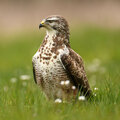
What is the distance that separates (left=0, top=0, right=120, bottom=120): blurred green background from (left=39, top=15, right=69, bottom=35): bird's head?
2.76 ft

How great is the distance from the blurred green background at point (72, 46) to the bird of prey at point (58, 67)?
0.24 meters

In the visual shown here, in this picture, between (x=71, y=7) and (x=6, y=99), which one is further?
(x=71, y=7)

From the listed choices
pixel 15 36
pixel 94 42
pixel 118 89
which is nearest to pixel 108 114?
pixel 118 89

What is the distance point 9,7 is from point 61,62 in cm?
1604

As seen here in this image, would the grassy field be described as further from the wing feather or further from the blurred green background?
the wing feather

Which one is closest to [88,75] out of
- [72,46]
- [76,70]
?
[72,46]

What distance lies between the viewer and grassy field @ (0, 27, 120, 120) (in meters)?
5.50

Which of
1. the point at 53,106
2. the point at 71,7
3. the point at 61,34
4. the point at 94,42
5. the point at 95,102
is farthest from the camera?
the point at 71,7

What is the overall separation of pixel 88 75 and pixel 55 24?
13.0 feet

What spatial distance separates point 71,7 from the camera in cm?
2147

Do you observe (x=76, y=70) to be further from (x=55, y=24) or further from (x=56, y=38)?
(x=55, y=24)

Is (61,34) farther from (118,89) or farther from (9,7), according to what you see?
(9,7)

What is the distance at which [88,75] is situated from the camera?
1052 cm

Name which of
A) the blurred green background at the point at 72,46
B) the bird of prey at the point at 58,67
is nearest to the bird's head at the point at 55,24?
the bird of prey at the point at 58,67
